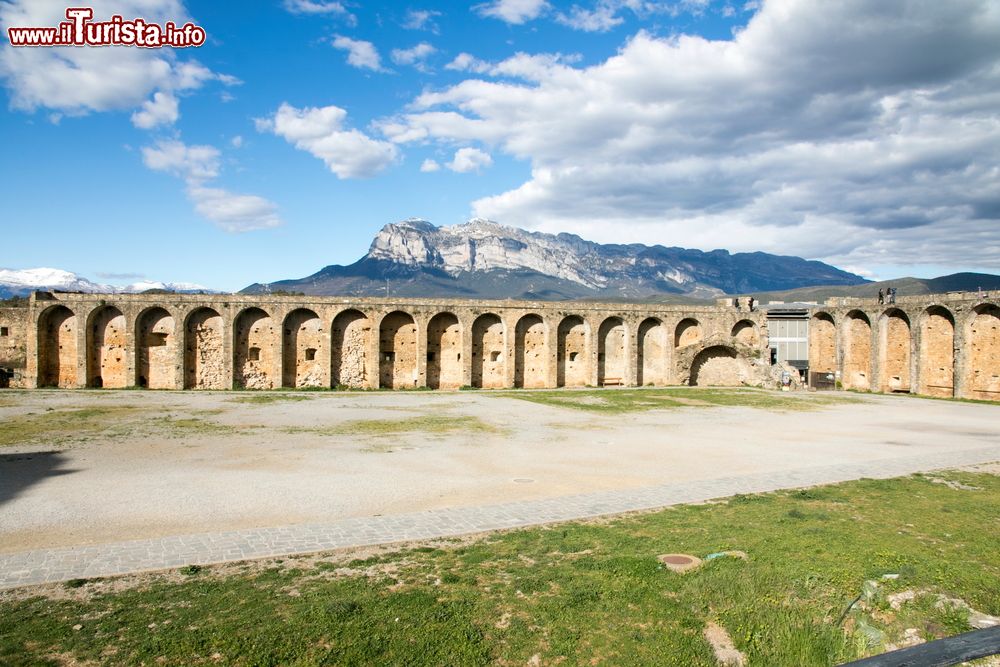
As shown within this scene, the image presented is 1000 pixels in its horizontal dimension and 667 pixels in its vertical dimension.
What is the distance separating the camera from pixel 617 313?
44.0 metres

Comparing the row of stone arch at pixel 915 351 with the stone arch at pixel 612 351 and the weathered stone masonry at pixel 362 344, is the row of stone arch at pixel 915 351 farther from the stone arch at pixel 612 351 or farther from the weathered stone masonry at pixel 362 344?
the stone arch at pixel 612 351

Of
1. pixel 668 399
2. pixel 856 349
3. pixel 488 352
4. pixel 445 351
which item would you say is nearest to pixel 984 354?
pixel 856 349

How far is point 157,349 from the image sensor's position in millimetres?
38344

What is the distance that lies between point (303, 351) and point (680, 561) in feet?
112

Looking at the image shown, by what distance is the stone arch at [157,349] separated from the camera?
38.1 metres

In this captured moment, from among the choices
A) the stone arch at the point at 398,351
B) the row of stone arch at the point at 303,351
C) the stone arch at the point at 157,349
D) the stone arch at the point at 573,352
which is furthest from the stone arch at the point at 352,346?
the stone arch at the point at 573,352

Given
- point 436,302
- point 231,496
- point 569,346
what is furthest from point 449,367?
point 231,496

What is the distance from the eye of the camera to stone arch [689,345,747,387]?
44812mm

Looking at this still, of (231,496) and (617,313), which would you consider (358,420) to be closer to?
(231,496)

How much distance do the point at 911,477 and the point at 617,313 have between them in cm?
2954

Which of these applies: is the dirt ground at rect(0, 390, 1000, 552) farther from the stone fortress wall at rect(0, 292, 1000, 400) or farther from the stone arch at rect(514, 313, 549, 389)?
the stone arch at rect(514, 313, 549, 389)

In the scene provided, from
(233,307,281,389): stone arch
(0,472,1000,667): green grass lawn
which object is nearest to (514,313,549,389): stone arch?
(233,307,281,389): stone arch

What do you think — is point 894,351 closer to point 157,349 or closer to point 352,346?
point 352,346

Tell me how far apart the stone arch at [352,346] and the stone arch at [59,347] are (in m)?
15.5
